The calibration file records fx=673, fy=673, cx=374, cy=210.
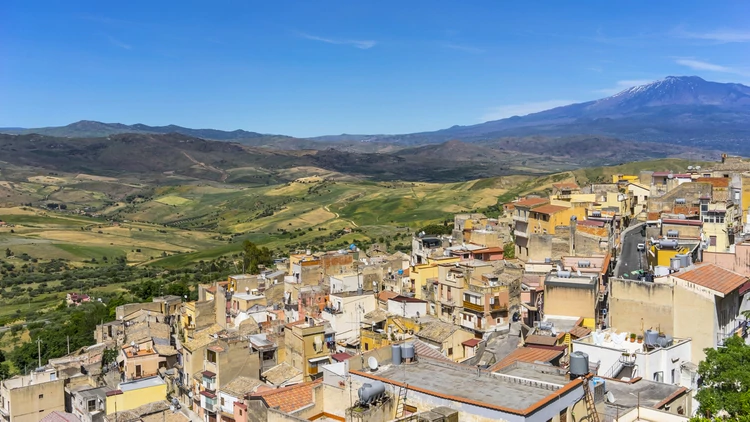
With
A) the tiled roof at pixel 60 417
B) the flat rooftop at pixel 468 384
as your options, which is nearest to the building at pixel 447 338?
the flat rooftop at pixel 468 384

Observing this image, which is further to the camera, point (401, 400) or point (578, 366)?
point (578, 366)

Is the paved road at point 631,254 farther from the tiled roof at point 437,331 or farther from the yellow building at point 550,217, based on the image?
the tiled roof at point 437,331

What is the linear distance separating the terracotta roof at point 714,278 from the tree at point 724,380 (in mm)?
4405

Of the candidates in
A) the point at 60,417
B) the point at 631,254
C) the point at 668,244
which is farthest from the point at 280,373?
the point at 631,254

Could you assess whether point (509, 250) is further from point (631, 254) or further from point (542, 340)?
point (542, 340)

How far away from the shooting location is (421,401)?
18312 millimetres

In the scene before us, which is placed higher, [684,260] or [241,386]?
[684,260]

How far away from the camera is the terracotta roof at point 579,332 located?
95.8 ft

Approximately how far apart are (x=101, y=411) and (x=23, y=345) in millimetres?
27634

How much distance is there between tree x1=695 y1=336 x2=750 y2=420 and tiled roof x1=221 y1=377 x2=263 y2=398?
805 inches

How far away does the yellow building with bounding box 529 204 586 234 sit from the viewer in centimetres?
5241

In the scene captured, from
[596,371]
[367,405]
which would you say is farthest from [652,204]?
[367,405]

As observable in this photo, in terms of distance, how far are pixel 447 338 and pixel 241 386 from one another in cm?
1117

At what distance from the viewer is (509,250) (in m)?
57.8
